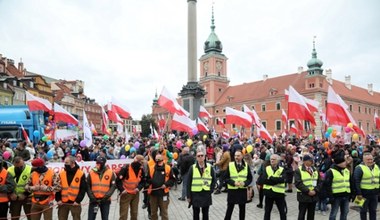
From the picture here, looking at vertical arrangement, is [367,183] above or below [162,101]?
below

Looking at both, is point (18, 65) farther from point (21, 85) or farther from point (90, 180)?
point (90, 180)

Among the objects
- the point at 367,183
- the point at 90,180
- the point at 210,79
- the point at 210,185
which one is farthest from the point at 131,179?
the point at 210,79

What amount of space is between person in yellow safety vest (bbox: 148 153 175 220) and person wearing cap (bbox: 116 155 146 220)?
0.96 feet

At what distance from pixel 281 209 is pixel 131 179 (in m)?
3.39

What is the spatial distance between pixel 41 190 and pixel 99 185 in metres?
1.09

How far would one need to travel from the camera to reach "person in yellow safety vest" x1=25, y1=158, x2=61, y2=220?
657 cm

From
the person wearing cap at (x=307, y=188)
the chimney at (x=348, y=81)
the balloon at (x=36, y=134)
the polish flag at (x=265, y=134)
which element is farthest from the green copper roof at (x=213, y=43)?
the person wearing cap at (x=307, y=188)

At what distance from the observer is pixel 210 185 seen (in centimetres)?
725

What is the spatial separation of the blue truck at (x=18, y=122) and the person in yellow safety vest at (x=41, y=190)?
1631 centimetres

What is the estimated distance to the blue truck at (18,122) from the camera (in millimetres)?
21234

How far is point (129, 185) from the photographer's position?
765cm

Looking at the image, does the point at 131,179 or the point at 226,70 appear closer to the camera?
the point at 131,179

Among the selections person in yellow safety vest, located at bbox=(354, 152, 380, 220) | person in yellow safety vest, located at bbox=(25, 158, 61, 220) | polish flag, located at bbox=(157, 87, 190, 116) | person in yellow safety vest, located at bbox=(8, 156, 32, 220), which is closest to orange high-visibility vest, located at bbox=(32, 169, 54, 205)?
person in yellow safety vest, located at bbox=(25, 158, 61, 220)

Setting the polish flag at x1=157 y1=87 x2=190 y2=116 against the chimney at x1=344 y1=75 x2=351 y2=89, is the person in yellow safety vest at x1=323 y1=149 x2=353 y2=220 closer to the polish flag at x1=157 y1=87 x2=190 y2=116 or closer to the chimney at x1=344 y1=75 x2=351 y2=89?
the polish flag at x1=157 y1=87 x2=190 y2=116
